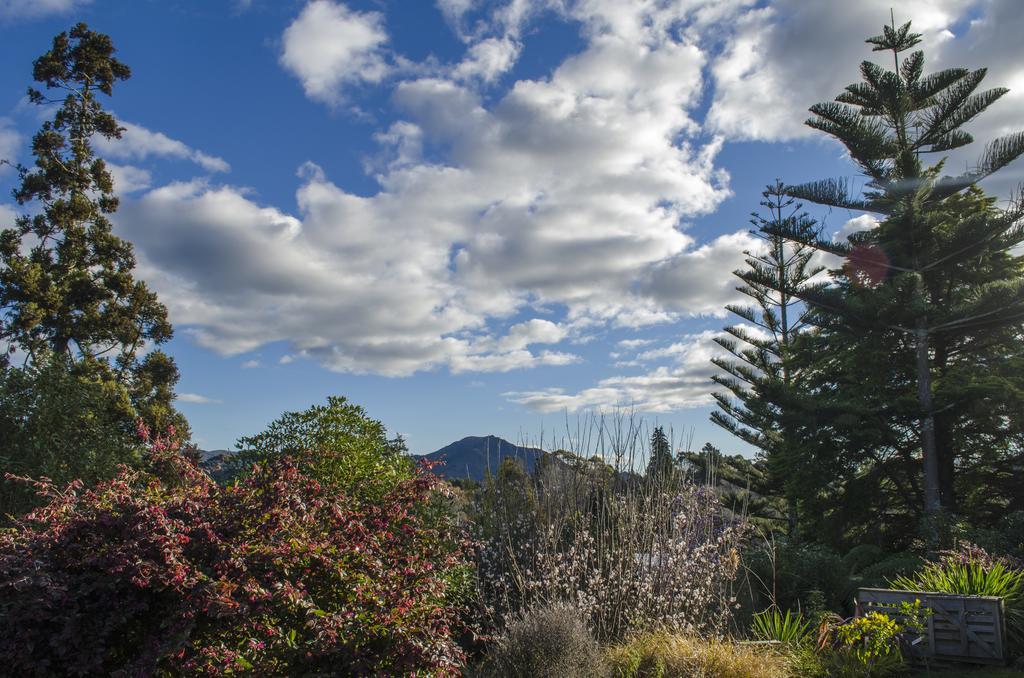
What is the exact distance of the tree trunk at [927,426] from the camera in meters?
12.3

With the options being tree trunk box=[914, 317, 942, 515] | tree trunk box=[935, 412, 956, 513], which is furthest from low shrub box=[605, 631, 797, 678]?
tree trunk box=[935, 412, 956, 513]

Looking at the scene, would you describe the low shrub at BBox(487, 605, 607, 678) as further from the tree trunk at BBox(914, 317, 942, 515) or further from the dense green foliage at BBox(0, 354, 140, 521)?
the tree trunk at BBox(914, 317, 942, 515)

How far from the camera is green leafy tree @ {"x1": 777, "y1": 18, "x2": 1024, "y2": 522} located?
12828 mm

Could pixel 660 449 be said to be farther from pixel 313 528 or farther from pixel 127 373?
pixel 127 373

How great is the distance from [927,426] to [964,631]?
7656 mm

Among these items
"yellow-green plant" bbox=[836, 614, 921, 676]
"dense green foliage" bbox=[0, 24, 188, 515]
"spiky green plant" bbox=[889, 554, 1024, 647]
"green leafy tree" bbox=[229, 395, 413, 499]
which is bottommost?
"yellow-green plant" bbox=[836, 614, 921, 676]

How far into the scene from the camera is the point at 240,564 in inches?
131

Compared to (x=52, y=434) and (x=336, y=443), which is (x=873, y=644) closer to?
(x=336, y=443)

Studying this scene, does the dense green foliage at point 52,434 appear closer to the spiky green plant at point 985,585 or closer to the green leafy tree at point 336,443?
the green leafy tree at point 336,443

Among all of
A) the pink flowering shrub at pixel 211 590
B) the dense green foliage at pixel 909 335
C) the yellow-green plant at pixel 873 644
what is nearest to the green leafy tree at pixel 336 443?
the pink flowering shrub at pixel 211 590

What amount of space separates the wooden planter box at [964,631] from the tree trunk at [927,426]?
6616 mm

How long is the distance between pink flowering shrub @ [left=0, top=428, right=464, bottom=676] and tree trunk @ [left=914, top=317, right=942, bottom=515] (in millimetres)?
11388

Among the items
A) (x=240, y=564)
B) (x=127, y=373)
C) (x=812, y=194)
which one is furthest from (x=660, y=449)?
(x=127, y=373)

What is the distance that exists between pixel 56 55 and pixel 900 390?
19.8 m
